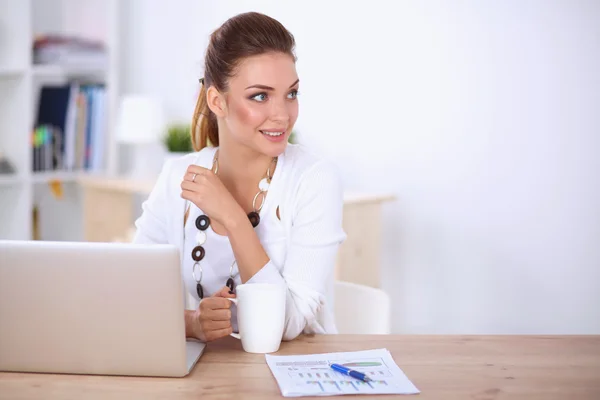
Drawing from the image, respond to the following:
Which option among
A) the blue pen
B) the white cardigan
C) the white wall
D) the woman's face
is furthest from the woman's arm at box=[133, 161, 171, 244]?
the white wall

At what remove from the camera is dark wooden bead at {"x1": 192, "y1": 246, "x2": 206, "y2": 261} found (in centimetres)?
173

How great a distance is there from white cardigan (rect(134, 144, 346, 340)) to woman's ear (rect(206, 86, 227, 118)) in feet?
0.44

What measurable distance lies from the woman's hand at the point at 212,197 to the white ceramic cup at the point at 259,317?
281 millimetres

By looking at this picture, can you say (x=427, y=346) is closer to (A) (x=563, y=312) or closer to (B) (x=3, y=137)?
(A) (x=563, y=312)

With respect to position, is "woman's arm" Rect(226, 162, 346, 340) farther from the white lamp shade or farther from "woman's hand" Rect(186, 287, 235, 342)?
the white lamp shade

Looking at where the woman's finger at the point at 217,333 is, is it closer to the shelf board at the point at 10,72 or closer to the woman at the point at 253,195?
the woman at the point at 253,195

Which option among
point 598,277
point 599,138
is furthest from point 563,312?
point 599,138

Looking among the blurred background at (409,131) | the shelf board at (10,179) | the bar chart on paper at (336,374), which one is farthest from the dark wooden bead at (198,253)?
the shelf board at (10,179)

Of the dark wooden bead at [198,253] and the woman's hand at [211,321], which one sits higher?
the dark wooden bead at [198,253]

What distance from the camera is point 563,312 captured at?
9.95 ft

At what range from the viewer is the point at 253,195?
1.80 meters

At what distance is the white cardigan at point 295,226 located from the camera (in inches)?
62.7

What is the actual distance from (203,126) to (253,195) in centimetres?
24

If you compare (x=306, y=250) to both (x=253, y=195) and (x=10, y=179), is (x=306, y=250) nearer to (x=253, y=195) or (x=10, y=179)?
(x=253, y=195)
